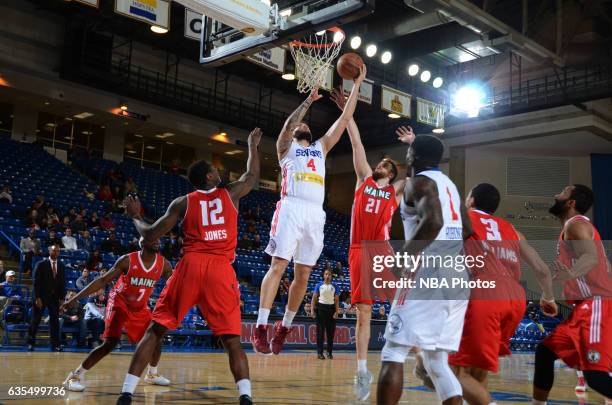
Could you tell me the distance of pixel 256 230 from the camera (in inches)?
923

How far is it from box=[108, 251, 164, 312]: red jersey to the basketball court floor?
91 cm

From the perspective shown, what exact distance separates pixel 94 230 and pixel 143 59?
10308mm

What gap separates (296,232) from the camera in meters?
6.26

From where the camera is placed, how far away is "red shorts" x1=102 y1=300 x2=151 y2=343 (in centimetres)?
661

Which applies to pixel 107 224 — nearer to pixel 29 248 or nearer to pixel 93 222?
pixel 93 222

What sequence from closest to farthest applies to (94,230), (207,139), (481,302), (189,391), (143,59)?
(481,302) < (189,391) < (94,230) < (143,59) < (207,139)

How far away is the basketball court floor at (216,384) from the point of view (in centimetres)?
579

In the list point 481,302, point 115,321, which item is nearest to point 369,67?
point 115,321

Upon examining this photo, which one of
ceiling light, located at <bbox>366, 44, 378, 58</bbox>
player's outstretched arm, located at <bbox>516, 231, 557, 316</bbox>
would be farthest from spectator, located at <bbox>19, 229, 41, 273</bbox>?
player's outstretched arm, located at <bbox>516, 231, 557, 316</bbox>

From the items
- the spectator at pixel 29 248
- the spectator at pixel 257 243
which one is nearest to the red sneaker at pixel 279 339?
the spectator at pixel 29 248

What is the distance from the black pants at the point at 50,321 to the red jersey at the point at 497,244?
9535 mm

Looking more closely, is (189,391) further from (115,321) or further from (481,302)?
(481,302)

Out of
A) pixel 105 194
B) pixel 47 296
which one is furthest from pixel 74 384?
pixel 105 194

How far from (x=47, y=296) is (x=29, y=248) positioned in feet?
10.2
